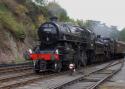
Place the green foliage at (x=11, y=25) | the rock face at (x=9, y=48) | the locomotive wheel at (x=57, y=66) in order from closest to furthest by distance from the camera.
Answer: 1. the locomotive wheel at (x=57, y=66)
2. the rock face at (x=9, y=48)
3. the green foliage at (x=11, y=25)

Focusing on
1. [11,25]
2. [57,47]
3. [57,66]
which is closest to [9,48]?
[11,25]

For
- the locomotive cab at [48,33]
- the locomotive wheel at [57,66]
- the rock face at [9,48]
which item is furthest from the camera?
the rock face at [9,48]

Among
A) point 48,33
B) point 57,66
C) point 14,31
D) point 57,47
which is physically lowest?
point 57,66

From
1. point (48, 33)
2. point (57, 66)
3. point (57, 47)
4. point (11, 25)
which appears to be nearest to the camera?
point (57, 66)

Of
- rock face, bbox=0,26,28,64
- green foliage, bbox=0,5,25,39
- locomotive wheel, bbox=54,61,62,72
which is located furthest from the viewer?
green foliage, bbox=0,5,25,39

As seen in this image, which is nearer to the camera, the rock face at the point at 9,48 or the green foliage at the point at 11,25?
the rock face at the point at 9,48

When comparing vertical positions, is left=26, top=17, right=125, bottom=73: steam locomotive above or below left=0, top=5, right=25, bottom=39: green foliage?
below

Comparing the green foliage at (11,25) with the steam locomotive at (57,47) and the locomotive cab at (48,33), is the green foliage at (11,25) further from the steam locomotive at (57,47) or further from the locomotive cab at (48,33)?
the locomotive cab at (48,33)

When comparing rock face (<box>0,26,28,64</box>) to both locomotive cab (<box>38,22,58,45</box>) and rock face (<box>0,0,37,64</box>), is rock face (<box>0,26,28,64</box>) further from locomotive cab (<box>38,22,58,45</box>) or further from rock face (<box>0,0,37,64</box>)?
locomotive cab (<box>38,22,58,45</box>)

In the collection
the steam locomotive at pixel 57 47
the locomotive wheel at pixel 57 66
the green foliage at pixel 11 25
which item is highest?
the green foliage at pixel 11 25

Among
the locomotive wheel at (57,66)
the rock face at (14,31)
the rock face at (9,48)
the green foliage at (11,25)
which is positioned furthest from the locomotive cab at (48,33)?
the green foliage at (11,25)

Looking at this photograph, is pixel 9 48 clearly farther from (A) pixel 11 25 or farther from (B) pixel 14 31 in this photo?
(A) pixel 11 25

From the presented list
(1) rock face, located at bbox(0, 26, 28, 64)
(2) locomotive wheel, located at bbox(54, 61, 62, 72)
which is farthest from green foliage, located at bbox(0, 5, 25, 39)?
(2) locomotive wheel, located at bbox(54, 61, 62, 72)

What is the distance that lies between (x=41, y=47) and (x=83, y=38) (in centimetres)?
588
